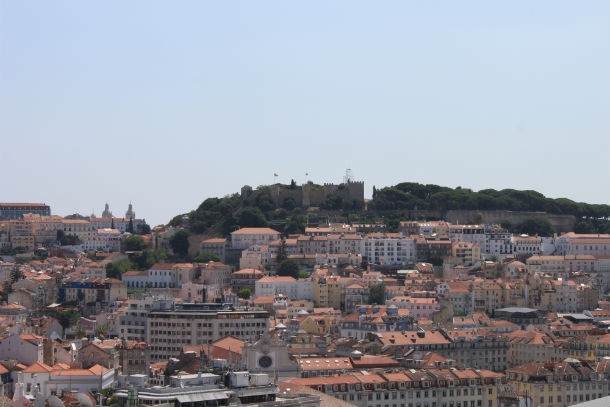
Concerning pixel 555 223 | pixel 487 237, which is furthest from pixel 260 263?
pixel 555 223

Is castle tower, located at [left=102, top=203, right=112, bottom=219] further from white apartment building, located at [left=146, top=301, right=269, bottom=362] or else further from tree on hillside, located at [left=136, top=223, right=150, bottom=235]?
white apartment building, located at [left=146, top=301, right=269, bottom=362]

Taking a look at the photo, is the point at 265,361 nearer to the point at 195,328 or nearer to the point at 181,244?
the point at 195,328

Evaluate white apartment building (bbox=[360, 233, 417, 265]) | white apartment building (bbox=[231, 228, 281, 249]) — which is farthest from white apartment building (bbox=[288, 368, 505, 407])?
white apartment building (bbox=[231, 228, 281, 249])

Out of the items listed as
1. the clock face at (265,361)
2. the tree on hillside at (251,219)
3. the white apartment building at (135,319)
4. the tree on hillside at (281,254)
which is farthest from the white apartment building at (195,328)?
the tree on hillside at (251,219)

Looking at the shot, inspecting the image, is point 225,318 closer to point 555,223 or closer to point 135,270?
point 135,270

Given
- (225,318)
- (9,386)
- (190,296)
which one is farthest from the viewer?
(190,296)

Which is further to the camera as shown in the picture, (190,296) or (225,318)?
(190,296)
